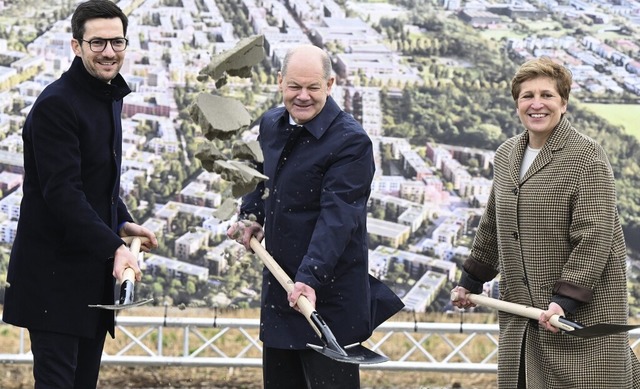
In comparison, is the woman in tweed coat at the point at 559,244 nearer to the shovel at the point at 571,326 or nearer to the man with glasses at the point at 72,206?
the shovel at the point at 571,326

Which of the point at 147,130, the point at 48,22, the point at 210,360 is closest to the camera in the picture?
the point at 210,360

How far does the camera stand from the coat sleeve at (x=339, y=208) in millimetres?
2920

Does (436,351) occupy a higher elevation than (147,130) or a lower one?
lower

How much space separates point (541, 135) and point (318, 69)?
70 centimetres

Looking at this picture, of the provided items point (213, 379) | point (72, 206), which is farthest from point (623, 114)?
point (72, 206)

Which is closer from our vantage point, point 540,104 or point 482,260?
point 540,104

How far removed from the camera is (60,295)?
3025 mm

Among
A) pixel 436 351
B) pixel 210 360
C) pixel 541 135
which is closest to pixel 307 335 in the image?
pixel 541 135

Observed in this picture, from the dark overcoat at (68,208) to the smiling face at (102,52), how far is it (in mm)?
22

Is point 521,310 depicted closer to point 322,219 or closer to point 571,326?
point 571,326

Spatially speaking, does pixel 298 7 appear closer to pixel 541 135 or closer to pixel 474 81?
pixel 474 81

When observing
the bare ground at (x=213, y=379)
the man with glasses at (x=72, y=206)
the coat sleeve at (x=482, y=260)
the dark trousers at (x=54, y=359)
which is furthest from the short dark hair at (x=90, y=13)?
the bare ground at (x=213, y=379)

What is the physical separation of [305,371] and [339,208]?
50 centimetres

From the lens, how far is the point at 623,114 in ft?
25.0
